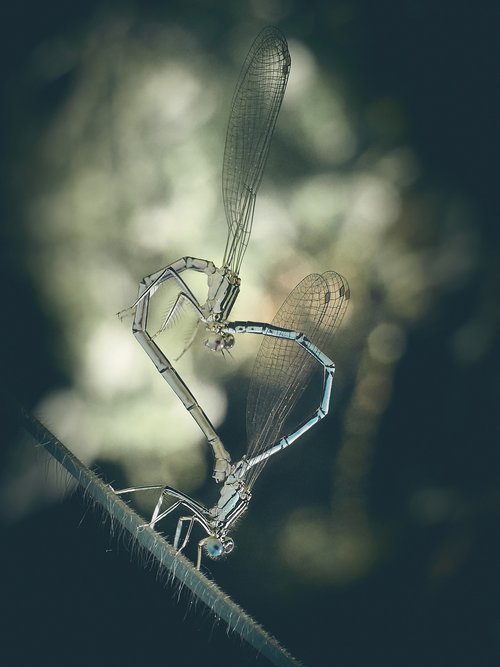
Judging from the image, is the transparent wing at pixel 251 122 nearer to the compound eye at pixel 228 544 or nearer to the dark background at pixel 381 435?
the dark background at pixel 381 435

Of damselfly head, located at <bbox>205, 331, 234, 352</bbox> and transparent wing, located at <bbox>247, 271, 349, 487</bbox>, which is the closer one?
damselfly head, located at <bbox>205, 331, 234, 352</bbox>

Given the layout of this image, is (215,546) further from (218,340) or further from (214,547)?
(218,340)

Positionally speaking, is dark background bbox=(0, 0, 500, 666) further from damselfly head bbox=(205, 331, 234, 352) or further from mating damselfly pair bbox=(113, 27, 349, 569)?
damselfly head bbox=(205, 331, 234, 352)

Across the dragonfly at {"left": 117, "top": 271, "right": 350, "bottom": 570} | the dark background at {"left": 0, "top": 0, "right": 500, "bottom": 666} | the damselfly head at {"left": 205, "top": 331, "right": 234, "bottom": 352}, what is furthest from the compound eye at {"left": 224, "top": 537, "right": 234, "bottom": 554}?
the damselfly head at {"left": 205, "top": 331, "right": 234, "bottom": 352}

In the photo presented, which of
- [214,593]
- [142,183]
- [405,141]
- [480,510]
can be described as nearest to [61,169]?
[142,183]

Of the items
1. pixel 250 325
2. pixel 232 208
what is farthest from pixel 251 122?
pixel 250 325

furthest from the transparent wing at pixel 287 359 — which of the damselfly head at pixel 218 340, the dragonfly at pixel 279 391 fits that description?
the damselfly head at pixel 218 340

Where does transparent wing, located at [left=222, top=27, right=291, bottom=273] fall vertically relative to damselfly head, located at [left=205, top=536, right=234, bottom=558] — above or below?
above
